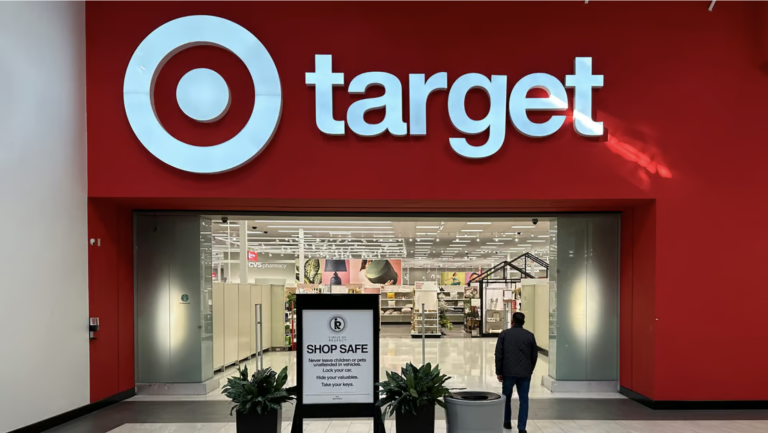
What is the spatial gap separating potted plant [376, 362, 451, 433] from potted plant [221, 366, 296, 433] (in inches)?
33.6

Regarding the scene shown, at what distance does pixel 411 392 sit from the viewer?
486 cm

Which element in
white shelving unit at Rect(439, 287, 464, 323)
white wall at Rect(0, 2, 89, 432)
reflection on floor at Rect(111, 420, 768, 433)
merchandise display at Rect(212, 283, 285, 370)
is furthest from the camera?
white shelving unit at Rect(439, 287, 464, 323)

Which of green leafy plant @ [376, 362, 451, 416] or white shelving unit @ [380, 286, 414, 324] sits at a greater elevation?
green leafy plant @ [376, 362, 451, 416]

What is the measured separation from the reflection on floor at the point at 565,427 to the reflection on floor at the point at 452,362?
5.34ft

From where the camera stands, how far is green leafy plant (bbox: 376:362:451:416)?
4.88m

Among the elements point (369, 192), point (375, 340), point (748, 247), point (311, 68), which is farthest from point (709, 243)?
point (311, 68)

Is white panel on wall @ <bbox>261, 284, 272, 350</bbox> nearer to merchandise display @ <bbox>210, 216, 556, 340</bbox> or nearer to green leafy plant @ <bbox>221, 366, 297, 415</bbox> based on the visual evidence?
merchandise display @ <bbox>210, 216, 556, 340</bbox>

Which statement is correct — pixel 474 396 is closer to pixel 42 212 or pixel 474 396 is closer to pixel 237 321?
pixel 42 212

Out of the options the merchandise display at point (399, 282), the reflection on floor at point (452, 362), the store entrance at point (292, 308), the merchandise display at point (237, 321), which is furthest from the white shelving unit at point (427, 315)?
the merchandise display at point (237, 321)

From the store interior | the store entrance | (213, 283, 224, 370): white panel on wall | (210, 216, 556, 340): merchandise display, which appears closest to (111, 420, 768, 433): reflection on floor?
the store entrance

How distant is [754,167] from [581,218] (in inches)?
94.2

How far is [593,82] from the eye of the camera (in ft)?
24.4

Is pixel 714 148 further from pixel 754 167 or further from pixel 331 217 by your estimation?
pixel 331 217

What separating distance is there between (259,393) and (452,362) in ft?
25.7
